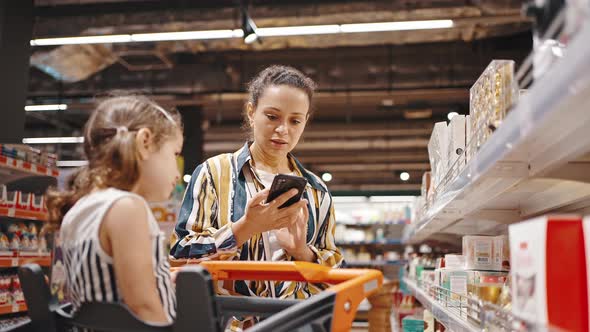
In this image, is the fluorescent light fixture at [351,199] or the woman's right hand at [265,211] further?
the fluorescent light fixture at [351,199]

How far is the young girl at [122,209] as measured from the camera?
1.12 metres

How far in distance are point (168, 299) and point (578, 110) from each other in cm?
84

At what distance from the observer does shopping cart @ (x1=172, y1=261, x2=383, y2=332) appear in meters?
1.19

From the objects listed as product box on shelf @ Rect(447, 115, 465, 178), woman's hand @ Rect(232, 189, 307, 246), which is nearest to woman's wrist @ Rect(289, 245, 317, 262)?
woman's hand @ Rect(232, 189, 307, 246)

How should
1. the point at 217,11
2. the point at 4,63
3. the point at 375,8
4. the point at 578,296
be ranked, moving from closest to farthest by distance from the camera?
1. the point at 578,296
2. the point at 4,63
3. the point at 375,8
4. the point at 217,11

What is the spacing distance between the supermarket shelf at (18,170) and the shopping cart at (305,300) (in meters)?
3.00

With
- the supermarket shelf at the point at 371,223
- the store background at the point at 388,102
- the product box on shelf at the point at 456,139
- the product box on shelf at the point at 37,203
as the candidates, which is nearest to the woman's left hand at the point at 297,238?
the store background at the point at 388,102

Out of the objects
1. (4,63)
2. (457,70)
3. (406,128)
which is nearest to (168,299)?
(4,63)

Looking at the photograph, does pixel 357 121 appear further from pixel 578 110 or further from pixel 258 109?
pixel 578 110

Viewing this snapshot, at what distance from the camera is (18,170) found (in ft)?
15.3

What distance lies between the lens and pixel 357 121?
13250 millimetres

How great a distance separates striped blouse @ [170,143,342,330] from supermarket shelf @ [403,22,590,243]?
48 cm

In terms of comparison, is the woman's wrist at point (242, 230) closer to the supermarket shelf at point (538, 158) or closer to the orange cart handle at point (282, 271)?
the orange cart handle at point (282, 271)

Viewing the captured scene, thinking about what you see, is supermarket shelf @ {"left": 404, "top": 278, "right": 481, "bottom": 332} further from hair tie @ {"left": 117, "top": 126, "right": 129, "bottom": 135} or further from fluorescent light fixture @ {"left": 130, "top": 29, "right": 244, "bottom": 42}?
fluorescent light fixture @ {"left": 130, "top": 29, "right": 244, "bottom": 42}
